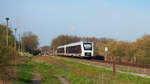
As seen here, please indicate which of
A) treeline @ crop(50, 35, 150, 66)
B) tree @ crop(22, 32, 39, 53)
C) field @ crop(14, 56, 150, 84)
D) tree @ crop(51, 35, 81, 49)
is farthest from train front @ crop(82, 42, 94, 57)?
tree @ crop(51, 35, 81, 49)

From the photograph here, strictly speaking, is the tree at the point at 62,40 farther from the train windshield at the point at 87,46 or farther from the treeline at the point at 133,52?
the train windshield at the point at 87,46

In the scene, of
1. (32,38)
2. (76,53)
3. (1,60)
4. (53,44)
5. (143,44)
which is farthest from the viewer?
(53,44)

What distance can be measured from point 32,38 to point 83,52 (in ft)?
227

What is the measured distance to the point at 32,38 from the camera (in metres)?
108

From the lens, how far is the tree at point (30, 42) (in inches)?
4114

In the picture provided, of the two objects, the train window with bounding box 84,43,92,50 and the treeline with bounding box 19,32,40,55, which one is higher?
the treeline with bounding box 19,32,40,55

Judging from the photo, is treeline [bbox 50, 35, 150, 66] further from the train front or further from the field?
the field

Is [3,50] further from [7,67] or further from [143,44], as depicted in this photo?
[143,44]

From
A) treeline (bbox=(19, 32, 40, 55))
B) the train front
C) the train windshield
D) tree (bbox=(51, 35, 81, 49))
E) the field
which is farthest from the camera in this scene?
tree (bbox=(51, 35, 81, 49))

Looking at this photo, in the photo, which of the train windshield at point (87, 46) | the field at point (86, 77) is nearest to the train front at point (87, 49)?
the train windshield at point (87, 46)

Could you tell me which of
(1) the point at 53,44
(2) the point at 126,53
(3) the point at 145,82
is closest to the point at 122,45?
(2) the point at 126,53

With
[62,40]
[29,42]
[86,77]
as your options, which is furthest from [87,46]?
[62,40]

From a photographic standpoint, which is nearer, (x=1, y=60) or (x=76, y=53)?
(x=1, y=60)

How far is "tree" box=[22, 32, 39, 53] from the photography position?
104500mm
